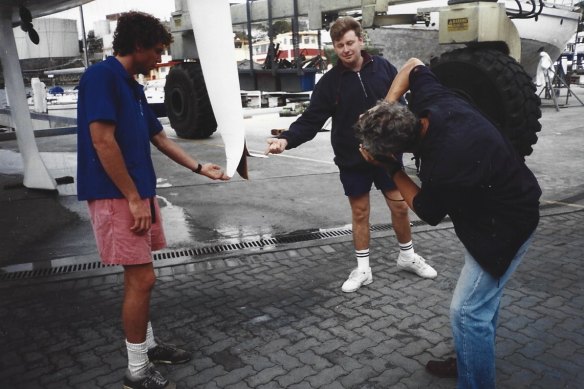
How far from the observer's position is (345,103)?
→ 3.89 m

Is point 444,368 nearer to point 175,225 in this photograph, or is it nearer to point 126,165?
point 126,165

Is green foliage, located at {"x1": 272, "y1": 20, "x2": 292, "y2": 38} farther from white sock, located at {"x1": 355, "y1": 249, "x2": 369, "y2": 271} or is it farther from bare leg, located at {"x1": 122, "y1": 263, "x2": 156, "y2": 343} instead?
bare leg, located at {"x1": 122, "y1": 263, "x2": 156, "y2": 343}

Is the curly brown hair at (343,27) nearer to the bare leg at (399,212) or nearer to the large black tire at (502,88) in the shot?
the bare leg at (399,212)

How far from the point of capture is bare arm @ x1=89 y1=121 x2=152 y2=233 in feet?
8.05

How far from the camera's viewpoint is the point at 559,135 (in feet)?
34.7

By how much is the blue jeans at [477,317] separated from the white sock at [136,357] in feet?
5.25

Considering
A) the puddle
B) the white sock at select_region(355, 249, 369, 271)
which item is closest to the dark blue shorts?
the white sock at select_region(355, 249, 369, 271)

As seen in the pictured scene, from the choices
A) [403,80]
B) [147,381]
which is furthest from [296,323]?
[403,80]

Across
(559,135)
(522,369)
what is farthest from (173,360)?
(559,135)

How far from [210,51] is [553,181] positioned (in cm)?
587

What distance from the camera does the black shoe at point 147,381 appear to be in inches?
110

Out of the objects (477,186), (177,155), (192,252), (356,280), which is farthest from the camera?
(192,252)

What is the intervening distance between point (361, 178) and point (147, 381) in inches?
80.2

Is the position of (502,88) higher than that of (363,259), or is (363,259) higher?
(502,88)
